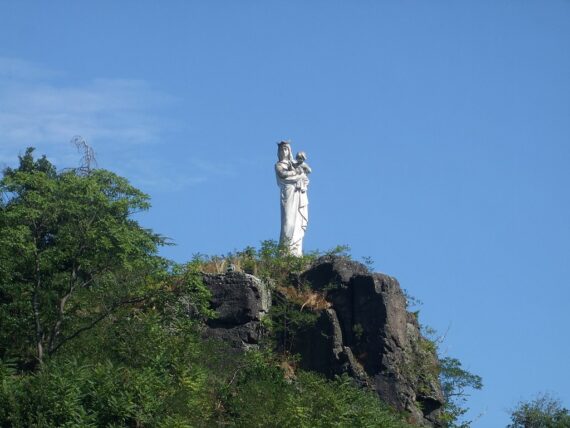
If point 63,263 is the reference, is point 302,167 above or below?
above

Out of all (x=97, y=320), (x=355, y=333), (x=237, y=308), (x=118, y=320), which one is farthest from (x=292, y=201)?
(x=97, y=320)

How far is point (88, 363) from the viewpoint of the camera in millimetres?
32875

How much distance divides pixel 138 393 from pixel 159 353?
208 cm

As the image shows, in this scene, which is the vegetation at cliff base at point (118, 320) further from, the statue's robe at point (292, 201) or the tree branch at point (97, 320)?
the statue's robe at point (292, 201)

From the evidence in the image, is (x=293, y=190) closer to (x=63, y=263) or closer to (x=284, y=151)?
(x=284, y=151)

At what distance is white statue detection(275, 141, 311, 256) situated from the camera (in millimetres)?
41562

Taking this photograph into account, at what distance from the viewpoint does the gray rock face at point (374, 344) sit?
120 feet

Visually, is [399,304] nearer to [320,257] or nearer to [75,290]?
[320,257]

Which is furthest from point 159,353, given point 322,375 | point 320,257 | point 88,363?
point 320,257

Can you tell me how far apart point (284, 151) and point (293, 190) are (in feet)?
3.44

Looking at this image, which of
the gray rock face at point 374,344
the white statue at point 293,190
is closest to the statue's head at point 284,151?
the white statue at point 293,190

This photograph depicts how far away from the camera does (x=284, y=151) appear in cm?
4212

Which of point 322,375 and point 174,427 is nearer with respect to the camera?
point 174,427

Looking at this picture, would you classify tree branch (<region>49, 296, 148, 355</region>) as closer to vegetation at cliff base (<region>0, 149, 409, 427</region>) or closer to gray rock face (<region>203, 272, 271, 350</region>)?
vegetation at cliff base (<region>0, 149, 409, 427</region>)
